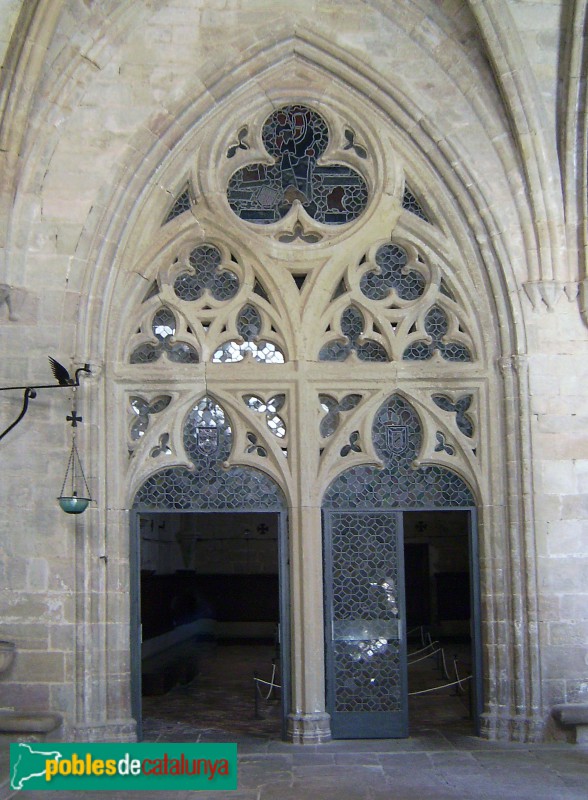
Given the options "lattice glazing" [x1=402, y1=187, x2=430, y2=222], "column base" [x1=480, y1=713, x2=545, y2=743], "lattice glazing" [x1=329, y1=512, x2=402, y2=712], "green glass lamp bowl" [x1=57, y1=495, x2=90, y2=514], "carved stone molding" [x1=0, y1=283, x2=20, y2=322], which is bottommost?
"column base" [x1=480, y1=713, x2=545, y2=743]

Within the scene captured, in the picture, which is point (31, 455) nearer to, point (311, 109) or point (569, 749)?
point (311, 109)

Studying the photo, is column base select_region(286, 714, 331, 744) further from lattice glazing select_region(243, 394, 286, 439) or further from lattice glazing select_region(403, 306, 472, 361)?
lattice glazing select_region(403, 306, 472, 361)

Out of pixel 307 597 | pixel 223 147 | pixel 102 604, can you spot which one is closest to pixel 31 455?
pixel 102 604

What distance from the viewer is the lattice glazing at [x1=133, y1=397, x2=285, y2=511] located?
881 centimetres

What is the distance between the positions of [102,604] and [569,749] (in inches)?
150

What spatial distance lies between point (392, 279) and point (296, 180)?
4.01 feet

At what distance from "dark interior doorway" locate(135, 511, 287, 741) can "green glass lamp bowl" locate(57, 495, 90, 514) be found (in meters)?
2.52

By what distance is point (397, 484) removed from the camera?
29.2 feet

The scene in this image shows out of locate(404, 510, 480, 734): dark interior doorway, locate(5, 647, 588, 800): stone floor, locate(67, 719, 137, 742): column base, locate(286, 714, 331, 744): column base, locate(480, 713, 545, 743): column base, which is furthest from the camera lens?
locate(404, 510, 480, 734): dark interior doorway

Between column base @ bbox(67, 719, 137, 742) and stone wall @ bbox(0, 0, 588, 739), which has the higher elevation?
stone wall @ bbox(0, 0, 588, 739)

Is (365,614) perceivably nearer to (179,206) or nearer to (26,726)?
(26,726)

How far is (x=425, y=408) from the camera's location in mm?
8930

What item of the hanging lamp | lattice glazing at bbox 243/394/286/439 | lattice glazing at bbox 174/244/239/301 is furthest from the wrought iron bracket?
lattice glazing at bbox 243/394/286/439

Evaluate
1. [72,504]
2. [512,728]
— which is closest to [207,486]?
[72,504]
